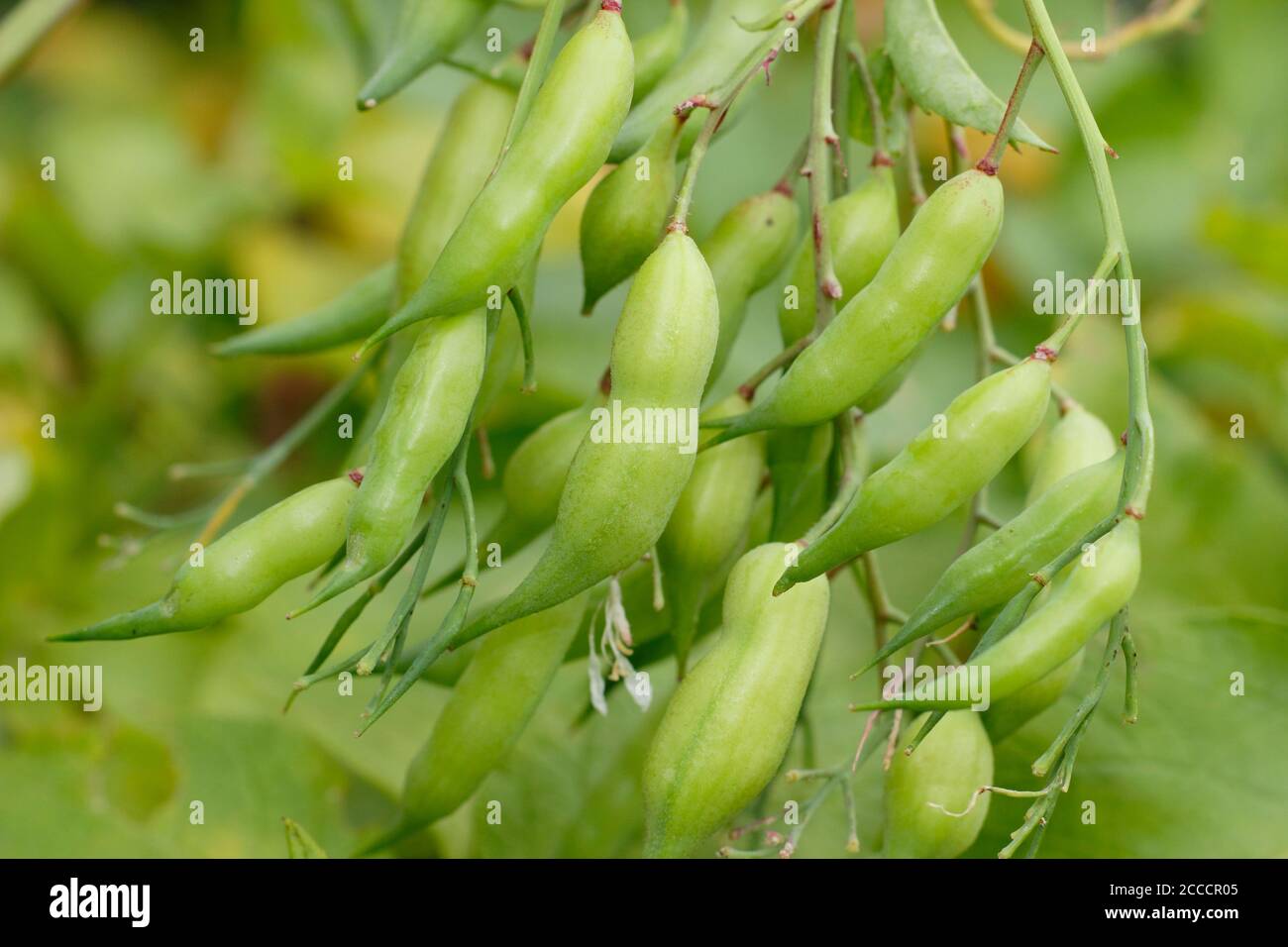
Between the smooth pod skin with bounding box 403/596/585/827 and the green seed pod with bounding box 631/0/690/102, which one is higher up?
the green seed pod with bounding box 631/0/690/102

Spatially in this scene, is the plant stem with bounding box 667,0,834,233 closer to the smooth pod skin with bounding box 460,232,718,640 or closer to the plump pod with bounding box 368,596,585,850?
the smooth pod skin with bounding box 460,232,718,640

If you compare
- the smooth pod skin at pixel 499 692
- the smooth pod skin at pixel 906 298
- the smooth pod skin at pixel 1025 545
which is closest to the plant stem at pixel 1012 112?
the smooth pod skin at pixel 906 298

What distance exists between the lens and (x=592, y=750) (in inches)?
34.5

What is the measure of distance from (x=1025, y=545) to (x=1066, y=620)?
3cm

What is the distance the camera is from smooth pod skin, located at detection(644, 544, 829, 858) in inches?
18.5

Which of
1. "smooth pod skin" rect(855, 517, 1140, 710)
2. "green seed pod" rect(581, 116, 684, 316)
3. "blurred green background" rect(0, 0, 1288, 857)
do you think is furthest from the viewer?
"blurred green background" rect(0, 0, 1288, 857)

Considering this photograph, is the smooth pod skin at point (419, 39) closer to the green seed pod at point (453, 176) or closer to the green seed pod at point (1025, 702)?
the green seed pod at point (453, 176)

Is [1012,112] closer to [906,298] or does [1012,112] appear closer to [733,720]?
[906,298]

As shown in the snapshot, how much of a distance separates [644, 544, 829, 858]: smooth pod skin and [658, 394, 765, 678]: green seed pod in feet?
0.15

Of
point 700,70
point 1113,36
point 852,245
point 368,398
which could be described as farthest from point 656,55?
point 368,398

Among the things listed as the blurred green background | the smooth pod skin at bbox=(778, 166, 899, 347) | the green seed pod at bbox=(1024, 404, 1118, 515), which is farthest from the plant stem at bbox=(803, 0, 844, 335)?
the blurred green background
